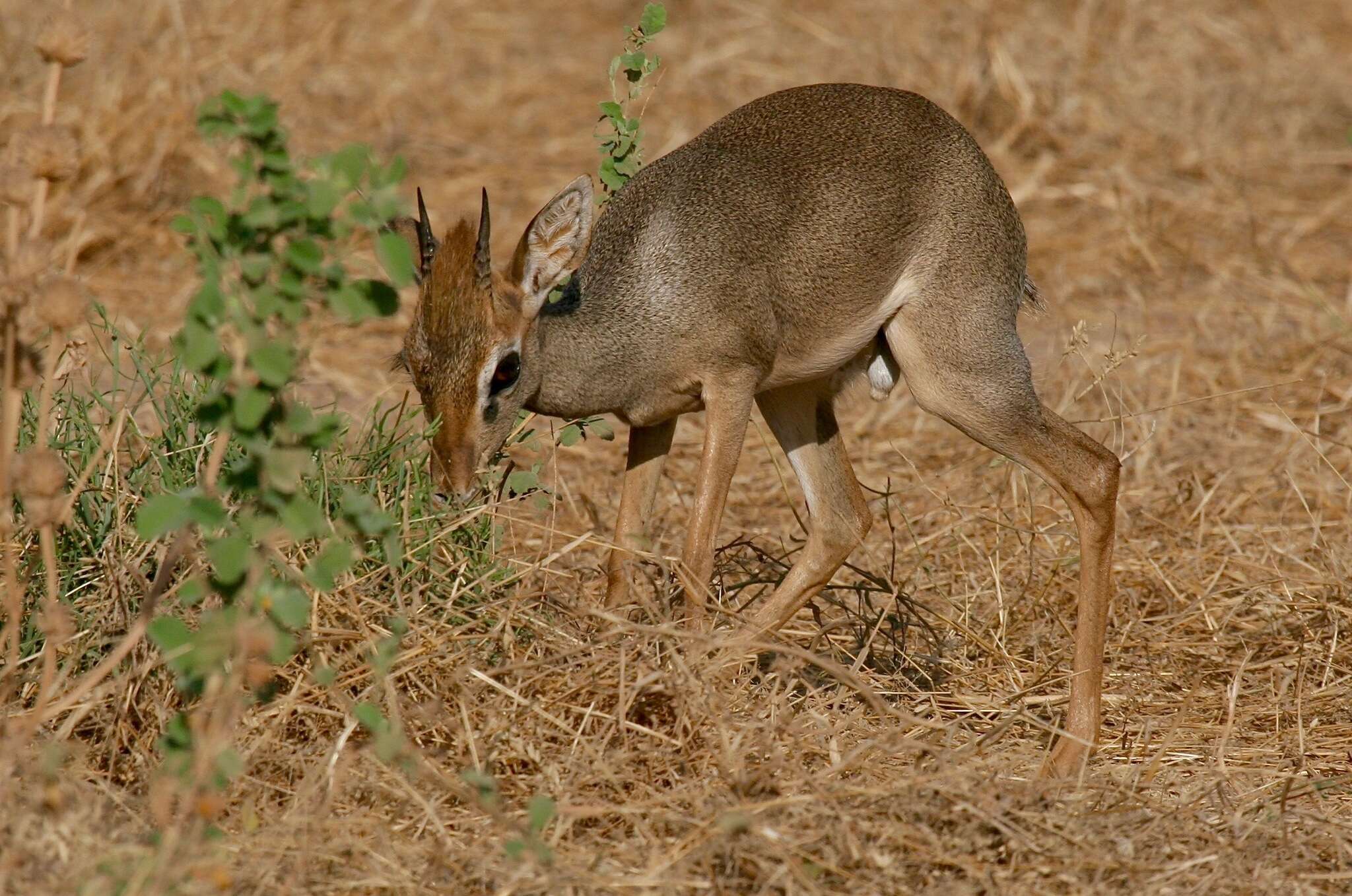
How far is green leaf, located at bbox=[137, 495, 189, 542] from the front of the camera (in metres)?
3.19

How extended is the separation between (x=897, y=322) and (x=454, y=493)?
5.01 feet

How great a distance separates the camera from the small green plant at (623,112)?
479 cm

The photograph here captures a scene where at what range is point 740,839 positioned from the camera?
3.54 meters

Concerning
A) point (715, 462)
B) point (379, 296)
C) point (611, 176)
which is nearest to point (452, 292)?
point (611, 176)

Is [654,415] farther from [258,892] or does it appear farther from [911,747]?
[258,892]

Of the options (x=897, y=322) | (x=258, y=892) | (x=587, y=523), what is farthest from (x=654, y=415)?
(x=258, y=892)

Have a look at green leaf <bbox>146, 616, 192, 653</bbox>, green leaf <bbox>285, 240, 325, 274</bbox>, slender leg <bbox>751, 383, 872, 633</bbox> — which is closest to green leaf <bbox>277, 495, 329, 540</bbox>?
green leaf <bbox>146, 616, 192, 653</bbox>

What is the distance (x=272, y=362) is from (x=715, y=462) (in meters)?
2.05

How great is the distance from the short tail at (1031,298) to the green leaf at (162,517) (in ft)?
10.00

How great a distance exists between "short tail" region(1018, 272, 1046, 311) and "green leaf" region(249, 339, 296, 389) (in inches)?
119

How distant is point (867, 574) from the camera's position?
5.09 metres

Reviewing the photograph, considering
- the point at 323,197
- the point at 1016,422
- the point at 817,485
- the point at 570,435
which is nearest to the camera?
the point at 323,197

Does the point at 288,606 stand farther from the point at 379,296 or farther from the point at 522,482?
the point at 522,482

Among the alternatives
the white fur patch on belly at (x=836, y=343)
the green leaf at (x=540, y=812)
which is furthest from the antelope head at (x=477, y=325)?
the green leaf at (x=540, y=812)
